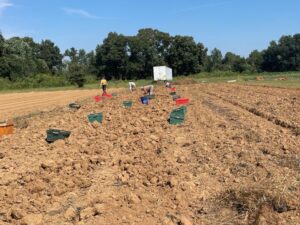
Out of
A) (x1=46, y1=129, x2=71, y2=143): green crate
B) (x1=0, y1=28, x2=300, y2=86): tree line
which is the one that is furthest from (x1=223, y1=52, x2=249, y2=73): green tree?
(x1=46, y1=129, x2=71, y2=143): green crate

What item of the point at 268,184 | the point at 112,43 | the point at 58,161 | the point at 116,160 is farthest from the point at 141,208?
the point at 112,43

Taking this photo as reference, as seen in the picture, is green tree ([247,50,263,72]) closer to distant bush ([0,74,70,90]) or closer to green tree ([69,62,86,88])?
distant bush ([0,74,70,90])

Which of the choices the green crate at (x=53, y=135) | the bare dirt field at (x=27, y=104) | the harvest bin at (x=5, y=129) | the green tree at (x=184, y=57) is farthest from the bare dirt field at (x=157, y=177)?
the green tree at (x=184, y=57)

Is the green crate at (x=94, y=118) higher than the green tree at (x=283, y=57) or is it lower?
higher

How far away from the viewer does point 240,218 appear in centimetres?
573

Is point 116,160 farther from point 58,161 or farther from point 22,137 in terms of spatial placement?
point 22,137

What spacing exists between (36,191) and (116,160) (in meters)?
2.13

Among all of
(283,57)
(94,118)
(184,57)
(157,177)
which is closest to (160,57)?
(184,57)

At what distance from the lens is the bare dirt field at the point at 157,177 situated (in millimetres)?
5992

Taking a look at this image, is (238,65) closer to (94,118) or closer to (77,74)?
(77,74)

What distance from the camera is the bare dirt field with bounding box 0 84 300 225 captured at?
5.99m

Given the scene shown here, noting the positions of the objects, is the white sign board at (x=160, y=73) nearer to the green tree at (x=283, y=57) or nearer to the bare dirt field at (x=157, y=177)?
the green tree at (x=283, y=57)

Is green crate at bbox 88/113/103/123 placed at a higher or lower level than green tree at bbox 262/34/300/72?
higher

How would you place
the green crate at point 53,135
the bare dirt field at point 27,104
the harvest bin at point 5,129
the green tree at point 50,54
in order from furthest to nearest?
the green tree at point 50,54
the bare dirt field at point 27,104
the harvest bin at point 5,129
the green crate at point 53,135
